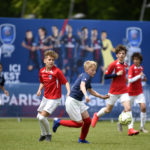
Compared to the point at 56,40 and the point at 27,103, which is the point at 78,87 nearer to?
the point at 27,103

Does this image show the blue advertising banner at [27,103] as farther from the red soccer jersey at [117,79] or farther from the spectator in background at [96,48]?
→ the red soccer jersey at [117,79]

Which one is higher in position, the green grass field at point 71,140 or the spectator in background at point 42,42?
the spectator in background at point 42,42

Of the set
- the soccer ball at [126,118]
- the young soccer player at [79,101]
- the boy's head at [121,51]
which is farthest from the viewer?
the boy's head at [121,51]

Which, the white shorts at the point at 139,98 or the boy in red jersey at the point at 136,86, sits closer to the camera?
the boy in red jersey at the point at 136,86

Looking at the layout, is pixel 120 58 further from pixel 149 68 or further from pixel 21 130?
pixel 149 68

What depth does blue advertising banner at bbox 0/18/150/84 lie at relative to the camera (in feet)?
64.7

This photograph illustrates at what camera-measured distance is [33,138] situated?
12.9m

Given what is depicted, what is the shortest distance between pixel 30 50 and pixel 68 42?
138 cm

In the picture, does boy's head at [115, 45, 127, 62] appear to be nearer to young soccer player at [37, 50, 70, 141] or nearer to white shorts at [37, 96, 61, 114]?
young soccer player at [37, 50, 70, 141]

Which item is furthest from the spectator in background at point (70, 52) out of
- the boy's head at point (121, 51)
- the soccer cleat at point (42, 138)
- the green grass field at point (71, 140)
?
the soccer cleat at point (42, 138)

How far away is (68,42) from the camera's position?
1989 centimetres

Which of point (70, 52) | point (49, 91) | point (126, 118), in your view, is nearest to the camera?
point (49, 91)

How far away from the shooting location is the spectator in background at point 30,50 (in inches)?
779

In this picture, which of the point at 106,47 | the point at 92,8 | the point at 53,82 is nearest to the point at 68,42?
the point at 106,47
